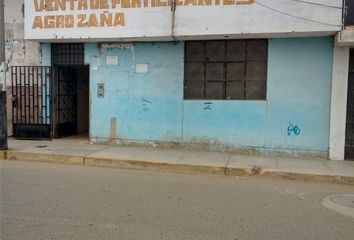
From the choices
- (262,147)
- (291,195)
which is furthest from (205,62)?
(291,195)

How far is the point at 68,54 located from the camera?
11.5 meters

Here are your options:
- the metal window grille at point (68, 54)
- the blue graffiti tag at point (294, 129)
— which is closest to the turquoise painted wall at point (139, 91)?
the metal window grille at point (68, 54)

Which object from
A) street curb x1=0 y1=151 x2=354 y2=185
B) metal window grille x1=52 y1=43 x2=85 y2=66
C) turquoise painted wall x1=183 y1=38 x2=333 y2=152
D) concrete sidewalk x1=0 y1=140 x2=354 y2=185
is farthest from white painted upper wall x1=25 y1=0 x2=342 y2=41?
street curb x1=0 y1=151 x2=354 y2=185

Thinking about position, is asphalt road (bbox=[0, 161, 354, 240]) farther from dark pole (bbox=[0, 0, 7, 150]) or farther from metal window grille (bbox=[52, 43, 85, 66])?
metal window grille (bbox=[52, 43, 85, 66])

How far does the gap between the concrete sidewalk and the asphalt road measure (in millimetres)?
354

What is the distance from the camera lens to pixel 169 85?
34.5 feet

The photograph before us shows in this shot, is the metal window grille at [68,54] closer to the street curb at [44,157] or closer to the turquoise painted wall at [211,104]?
the turquoise painted wall at [211,104]

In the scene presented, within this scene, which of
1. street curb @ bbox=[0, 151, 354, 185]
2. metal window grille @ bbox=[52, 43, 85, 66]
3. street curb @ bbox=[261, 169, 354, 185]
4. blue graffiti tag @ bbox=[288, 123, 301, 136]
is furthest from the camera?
metal window grille @ bbox=[52, 43, 85, 66]

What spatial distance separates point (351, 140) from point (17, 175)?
7861 mm

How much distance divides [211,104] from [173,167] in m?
2.39

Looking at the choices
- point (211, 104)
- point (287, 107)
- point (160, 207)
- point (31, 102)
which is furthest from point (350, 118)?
point (31, 102)

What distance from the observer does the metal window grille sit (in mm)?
11320

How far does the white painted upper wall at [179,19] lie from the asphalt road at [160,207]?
364 cm

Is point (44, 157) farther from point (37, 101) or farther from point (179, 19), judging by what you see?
point (179, 19)
